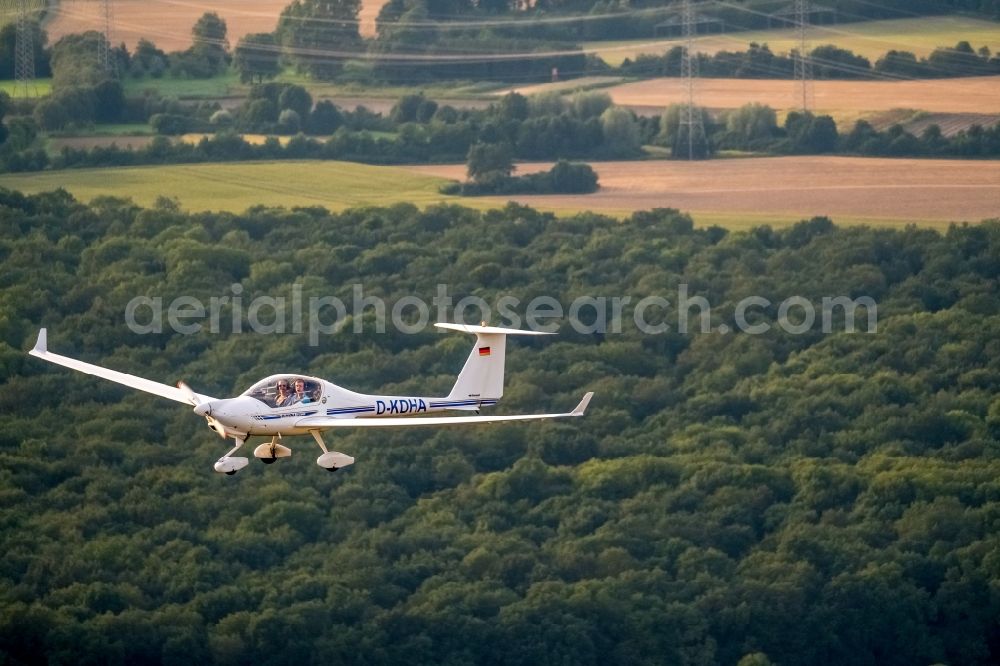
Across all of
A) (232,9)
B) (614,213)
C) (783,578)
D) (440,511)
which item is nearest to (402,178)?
(614,213)

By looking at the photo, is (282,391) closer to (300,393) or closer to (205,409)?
(300,393)

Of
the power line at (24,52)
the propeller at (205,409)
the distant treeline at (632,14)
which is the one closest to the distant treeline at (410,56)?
the distant treeline at (632,14)

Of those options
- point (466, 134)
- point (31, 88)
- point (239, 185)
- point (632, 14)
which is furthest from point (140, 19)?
point (632, 14)

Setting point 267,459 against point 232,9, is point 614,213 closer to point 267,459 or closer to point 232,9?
point 232,9

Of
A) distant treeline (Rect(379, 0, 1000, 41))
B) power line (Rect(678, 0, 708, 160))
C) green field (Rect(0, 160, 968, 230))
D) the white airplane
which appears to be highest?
distant treeline (Rect(379, 0, 1000, 41))

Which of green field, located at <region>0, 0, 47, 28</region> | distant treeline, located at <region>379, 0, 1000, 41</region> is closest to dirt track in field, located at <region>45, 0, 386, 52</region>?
green field, located at <region>0, 0, 47, 28</region>

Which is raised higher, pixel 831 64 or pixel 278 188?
pixel 831 64

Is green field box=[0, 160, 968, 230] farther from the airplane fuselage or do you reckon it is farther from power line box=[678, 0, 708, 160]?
the airplane fuselage
